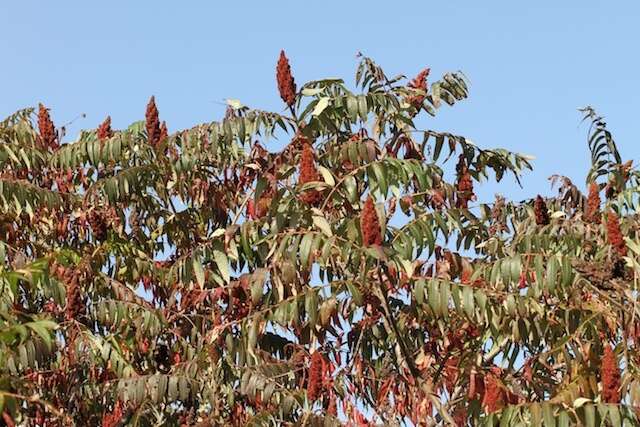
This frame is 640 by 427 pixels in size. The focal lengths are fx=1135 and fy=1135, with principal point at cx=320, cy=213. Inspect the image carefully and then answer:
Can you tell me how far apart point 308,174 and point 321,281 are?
1166 mm

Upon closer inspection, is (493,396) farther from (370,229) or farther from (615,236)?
(370,229)

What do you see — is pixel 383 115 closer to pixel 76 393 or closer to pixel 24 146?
pixel 76 393

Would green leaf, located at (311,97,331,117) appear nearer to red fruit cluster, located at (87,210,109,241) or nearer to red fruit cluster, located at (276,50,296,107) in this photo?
red fruit cluster, located at (276,50,296,107)

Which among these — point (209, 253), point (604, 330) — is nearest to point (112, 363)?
point (209, 253)

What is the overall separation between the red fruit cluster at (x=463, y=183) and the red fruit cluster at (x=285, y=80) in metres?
1.05

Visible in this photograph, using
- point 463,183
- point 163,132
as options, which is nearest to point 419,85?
point 463,183

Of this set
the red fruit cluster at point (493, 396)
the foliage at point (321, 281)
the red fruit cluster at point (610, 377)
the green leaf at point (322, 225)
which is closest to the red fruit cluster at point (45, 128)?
the foliage at point (321, 281)

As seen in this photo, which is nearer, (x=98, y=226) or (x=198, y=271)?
(x=198, y=271)

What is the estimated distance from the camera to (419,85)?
6.03 meters

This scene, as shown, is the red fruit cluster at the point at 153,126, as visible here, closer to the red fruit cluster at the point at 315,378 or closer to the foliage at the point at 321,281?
the foliage at the point at 321,281

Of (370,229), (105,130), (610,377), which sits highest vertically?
(105,130)

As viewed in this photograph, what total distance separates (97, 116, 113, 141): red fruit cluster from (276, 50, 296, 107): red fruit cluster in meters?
1.90

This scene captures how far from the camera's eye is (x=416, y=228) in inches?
177

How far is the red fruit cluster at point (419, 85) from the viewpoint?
19.3 feet
